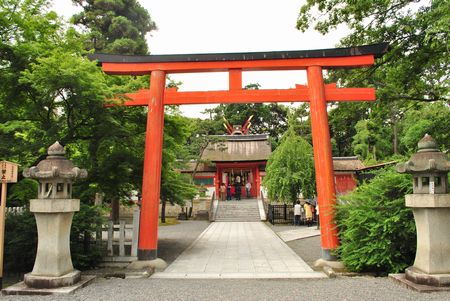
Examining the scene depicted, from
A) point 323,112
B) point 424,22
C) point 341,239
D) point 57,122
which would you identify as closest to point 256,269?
point 341,239

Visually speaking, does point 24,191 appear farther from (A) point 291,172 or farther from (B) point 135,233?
(A) point 291,172

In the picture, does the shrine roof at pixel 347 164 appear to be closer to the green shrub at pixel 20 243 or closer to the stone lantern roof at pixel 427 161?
the stone lantern roof at pixel 427 161

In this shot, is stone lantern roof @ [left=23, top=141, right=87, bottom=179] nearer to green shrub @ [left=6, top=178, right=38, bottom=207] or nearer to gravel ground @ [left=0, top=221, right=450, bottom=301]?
gravel ground @ [left=0, top=221, right=450, bottom=301]

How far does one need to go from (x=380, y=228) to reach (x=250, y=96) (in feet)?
14.0

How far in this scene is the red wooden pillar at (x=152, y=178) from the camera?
8.41m

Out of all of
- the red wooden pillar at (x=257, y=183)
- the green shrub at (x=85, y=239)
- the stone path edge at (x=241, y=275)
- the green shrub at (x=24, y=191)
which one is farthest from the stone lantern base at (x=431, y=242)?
the red wooden pillar at (x=257, y=183)

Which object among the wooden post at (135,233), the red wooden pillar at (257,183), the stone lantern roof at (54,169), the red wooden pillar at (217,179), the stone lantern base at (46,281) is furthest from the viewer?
the red wooden pillar at (217,179)

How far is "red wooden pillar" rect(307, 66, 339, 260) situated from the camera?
817 centimetres

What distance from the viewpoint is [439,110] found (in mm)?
9961

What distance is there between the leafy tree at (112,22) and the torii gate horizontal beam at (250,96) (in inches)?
754

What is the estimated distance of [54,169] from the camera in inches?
249

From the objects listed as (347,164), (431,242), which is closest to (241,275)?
(431,242)

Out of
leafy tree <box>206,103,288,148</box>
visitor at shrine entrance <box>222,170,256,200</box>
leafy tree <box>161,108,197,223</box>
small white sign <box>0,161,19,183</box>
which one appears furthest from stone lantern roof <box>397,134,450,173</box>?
leafy tree <box>206,103,288,148</box>

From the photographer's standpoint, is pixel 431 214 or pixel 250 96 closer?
pixel 431 214
